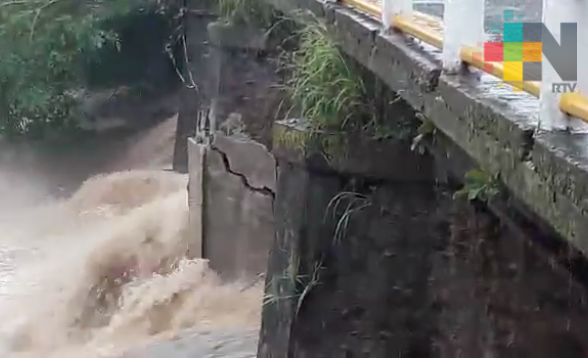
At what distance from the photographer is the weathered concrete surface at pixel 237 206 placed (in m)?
8.82

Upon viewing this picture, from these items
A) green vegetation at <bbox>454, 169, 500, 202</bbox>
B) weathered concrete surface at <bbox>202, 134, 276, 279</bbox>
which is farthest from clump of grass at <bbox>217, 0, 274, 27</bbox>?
green vegetation at <bbox>454, 169, 500, 202</bbox>

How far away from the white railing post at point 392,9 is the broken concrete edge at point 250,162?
4.60 metres

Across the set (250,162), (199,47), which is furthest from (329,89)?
(199,47)

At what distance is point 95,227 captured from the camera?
12.0m

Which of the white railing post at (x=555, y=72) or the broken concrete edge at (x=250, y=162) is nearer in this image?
the white railing post at (x=555, y=72)

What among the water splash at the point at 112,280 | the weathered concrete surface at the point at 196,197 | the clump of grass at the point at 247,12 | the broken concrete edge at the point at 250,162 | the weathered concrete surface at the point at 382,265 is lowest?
the water splash at the point at 112,280

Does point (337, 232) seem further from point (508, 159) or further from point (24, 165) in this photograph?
point (24, 165)

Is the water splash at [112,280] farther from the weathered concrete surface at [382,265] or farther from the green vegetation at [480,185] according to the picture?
the green vegetation at [480,185]

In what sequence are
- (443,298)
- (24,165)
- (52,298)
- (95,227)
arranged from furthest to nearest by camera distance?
(24,165)
(95,227)
(52,298)
(443,298)

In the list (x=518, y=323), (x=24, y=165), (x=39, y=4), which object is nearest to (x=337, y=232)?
(x=518, y=323)

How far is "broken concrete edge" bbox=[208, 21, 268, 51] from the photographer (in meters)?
8.66

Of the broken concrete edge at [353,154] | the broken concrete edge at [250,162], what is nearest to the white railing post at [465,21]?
the broken concrete edge at [353,154]

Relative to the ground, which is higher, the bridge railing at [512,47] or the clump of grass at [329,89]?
the bridge railing at [512,47]

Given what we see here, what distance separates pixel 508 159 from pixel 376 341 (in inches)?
98.7
